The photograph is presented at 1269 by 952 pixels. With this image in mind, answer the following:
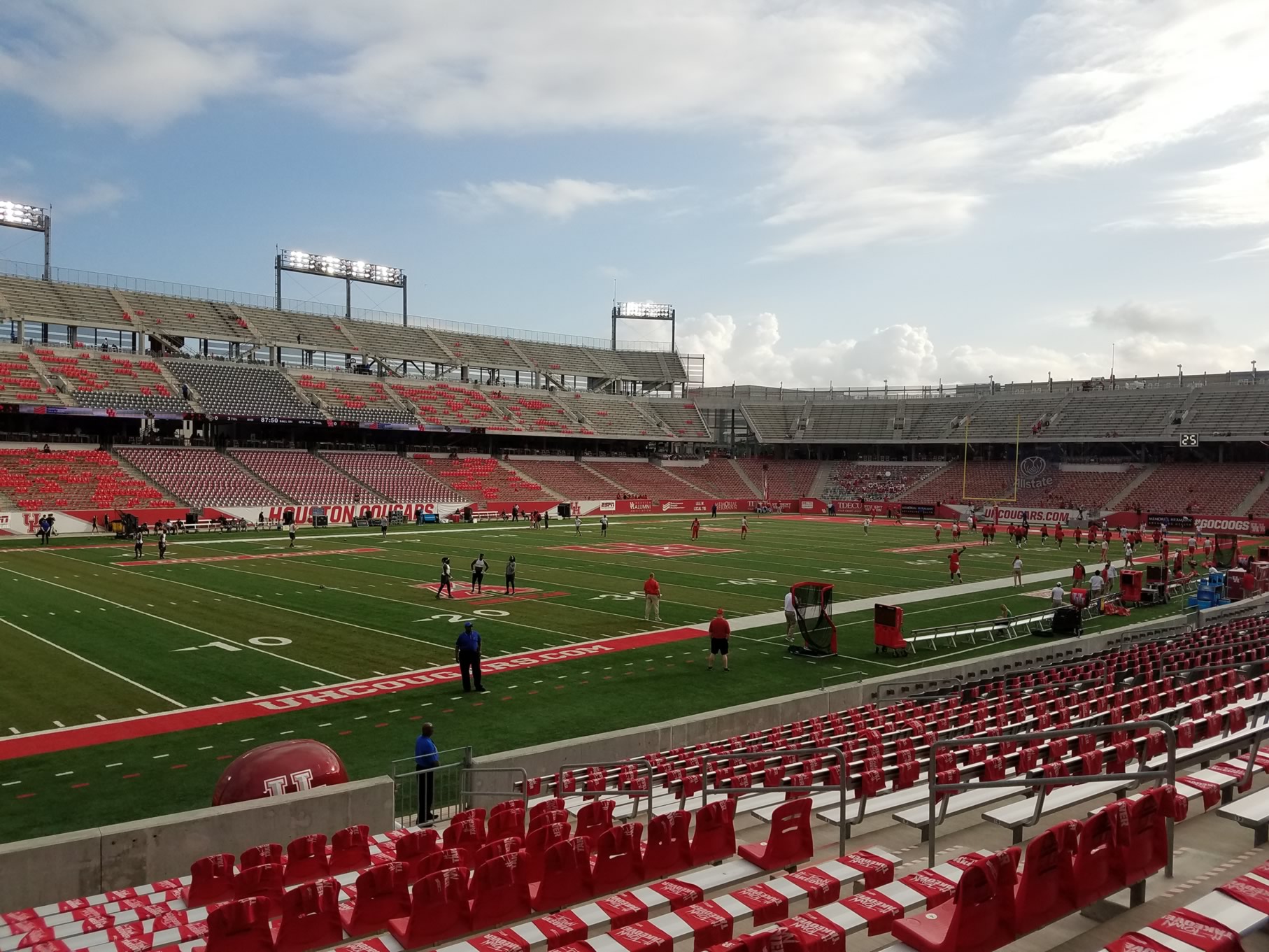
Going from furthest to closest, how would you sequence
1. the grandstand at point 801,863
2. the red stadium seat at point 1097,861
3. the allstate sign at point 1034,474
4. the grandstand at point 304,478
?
the allstate sign at point 1034,474 < the grandstand at point 304,478 < the red stadium seat at point 1097,861 < the grandstand at point 801,863

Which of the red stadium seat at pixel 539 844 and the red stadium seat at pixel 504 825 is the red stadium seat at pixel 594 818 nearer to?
the red stadium seat at pixel 539 844

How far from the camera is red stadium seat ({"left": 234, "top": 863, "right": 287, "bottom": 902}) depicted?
266 inches

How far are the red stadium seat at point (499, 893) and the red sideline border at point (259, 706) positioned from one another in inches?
407

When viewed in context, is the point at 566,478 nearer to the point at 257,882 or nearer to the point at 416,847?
the point at 416,847

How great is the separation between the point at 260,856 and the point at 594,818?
276 centimetres

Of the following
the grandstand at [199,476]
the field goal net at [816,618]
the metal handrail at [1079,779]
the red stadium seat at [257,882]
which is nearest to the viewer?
the metal handrail at [1079,779]

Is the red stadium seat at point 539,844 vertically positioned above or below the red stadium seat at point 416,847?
above

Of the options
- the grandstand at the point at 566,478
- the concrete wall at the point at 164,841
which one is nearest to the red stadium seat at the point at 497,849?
the concrete wall at the point at 164,841

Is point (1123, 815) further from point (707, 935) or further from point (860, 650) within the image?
point (860, 650)

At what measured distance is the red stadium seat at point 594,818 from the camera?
7.68m

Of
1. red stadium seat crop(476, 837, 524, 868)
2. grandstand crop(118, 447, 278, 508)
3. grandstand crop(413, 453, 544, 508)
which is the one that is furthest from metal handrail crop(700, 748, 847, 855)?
grandstand crop(413, 453, 544, 508)

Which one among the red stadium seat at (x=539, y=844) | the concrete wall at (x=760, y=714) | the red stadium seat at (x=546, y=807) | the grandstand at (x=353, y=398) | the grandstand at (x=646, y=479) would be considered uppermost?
the grandstand at (x=353, y=398)

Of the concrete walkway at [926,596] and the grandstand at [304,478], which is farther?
the grandstand at [304,478]

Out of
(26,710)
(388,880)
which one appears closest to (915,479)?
(26,710)
